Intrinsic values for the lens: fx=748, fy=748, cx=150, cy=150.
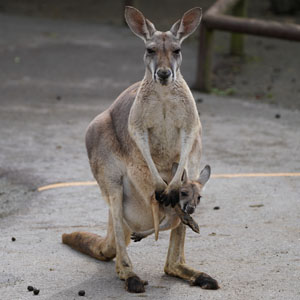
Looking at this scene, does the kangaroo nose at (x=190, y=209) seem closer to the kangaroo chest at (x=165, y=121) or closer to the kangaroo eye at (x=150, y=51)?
the kangaroo chest at (x=165, y=121)

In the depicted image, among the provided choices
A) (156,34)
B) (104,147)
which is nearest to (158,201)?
(104,147)

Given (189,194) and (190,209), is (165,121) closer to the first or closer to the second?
(189,194)

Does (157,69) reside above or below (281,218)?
above

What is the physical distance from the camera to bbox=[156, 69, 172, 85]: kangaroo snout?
173 inches

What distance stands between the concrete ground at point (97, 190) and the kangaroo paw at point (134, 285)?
0.05m

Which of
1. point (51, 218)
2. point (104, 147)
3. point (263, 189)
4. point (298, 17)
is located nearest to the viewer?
point (104, 147)

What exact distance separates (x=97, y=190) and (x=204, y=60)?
394 cm

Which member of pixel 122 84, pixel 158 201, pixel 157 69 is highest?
pixel 157 69

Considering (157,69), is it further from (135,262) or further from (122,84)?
(122,84)

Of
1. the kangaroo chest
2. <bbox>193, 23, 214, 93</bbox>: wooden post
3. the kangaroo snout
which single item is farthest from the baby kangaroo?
<bbox>193, 23, 214, 93</bbox>: wooden post

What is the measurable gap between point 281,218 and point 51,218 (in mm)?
1853

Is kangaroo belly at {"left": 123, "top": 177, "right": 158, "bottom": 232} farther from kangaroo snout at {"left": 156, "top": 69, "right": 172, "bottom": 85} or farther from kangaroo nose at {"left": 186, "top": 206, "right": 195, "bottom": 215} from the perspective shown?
kangaroo snout at {"left": 156, "top": 69, "right": 172, "bottom": 85}

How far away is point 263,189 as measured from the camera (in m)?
6.66

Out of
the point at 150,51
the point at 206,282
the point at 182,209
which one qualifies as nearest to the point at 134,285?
the point at 206,282
